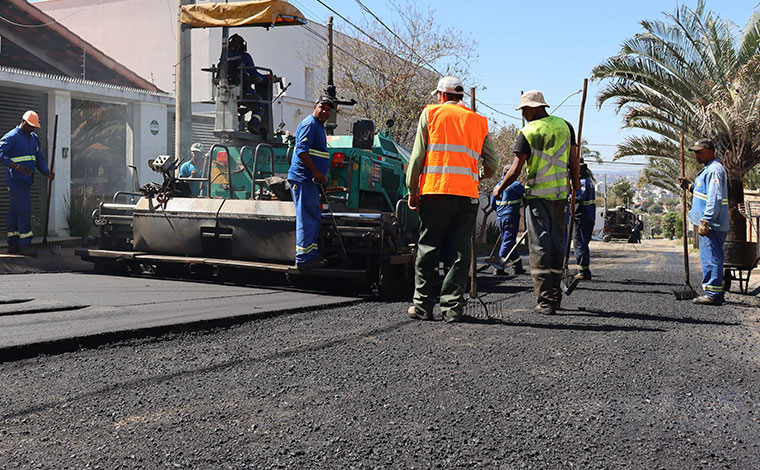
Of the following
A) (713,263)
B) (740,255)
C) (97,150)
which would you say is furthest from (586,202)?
(97,150)

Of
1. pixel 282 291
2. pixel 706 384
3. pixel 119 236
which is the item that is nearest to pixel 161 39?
pixel 119 236

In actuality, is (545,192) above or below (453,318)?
above

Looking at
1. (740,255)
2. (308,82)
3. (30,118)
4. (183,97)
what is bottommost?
(740,255)

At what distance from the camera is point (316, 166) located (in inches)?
313

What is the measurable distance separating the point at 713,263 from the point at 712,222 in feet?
1.36

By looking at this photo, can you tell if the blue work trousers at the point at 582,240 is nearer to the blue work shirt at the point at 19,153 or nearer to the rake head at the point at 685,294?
the rake head at the point at 685,294

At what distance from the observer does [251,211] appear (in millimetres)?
8453

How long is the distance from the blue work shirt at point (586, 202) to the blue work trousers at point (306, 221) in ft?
14.0

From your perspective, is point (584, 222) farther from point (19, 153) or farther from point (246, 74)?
point (19, 153)

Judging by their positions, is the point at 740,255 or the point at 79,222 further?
the point at 79,222

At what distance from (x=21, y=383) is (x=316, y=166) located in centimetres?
432

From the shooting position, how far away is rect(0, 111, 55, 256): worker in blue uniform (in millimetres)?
10891

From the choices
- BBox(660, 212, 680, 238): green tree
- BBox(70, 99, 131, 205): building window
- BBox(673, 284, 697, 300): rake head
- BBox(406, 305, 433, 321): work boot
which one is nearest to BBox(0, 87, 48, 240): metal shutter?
BBox(70, 99, 131, 205): building window

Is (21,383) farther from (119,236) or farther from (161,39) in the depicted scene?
(161,39)
